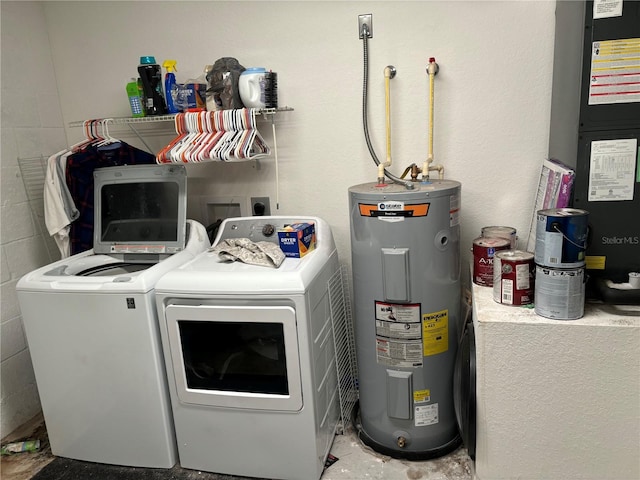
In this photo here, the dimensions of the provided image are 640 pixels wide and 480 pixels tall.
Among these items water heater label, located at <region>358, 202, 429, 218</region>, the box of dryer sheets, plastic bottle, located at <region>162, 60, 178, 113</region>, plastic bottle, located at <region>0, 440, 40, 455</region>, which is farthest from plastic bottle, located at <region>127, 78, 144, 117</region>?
plastic bottle, located at <region>0, 440, 40, 455</region>

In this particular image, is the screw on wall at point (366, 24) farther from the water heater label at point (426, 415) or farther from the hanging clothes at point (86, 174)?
the water heater label at point (426, 415)

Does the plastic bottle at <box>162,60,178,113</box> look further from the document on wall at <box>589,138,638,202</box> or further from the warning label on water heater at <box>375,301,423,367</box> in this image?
the document on wall at <box>589,138,638,202</box>

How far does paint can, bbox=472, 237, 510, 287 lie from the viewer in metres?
1.76

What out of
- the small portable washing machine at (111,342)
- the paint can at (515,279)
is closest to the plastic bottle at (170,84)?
the small portable washing machine at (111,342)

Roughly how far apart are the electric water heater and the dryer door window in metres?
0.38

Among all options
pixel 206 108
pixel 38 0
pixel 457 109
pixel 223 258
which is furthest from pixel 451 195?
pixel 38 0

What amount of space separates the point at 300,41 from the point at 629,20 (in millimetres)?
1342

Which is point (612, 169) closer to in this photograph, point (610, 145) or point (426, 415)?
point (610, 145)

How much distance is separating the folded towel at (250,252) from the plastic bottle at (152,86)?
77 cm

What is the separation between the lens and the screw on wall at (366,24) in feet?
6.77

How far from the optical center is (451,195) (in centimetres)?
174

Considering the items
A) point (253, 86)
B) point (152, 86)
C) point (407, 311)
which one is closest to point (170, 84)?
point (152, 86)

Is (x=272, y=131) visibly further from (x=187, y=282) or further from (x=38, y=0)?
(x=38, y=0)

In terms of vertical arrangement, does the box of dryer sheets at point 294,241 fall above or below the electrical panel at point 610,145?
below
